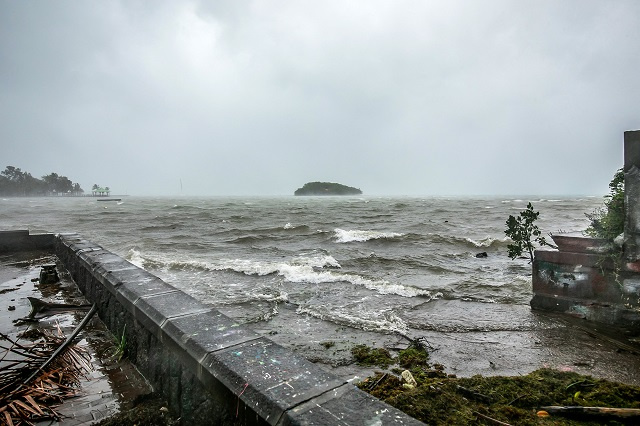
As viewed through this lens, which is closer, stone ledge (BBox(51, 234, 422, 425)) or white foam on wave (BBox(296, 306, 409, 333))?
stone ledge (BBox(51, 234, 422, 425))

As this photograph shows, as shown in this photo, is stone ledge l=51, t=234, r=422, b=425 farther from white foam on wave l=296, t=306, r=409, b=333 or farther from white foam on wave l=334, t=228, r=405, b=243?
white foam on wave l=334, t=228, r=405, b=243

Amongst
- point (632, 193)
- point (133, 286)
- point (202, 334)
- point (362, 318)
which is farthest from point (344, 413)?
point (632, 193)

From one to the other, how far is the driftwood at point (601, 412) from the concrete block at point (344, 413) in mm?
2362

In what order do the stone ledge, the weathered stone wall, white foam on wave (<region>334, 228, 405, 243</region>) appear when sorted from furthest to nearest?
1. white foam on wave (<region>334, 228, 405, 243</region>)
2. the weathered stone wall
3. the stone ledge

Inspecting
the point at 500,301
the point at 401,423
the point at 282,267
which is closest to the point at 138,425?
the point at 401,423

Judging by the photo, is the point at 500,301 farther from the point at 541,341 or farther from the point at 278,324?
the point at 278,324

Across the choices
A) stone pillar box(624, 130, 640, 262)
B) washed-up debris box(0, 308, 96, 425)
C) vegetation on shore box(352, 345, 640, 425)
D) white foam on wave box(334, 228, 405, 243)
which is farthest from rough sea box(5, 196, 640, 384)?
washed-up debris box(0, 308, 96, 425)

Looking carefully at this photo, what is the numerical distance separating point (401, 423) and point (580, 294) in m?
6.04

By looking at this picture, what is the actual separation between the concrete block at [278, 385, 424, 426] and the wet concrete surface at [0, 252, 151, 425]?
163cm

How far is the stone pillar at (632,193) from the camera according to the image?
5.07 metres

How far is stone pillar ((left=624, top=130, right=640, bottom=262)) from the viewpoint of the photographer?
200 inches

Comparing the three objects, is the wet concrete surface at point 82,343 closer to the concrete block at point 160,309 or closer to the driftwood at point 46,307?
the driftwood at point 46,307

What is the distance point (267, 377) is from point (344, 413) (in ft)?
1.57

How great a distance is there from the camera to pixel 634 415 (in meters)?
3.03
